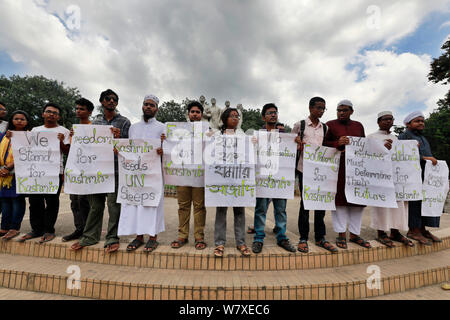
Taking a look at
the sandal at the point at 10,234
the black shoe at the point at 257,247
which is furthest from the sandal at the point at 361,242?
the sandal at the point at 10,234

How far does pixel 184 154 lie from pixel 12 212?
9.49 ft

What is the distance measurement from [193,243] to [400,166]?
335cm

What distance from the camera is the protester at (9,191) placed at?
→ 3025 millimetres

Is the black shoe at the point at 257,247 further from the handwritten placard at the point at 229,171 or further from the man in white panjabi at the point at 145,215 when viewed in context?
the man in white panjabi at the point at 145,215

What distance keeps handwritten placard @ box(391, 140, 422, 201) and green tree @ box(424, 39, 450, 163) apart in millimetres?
19120

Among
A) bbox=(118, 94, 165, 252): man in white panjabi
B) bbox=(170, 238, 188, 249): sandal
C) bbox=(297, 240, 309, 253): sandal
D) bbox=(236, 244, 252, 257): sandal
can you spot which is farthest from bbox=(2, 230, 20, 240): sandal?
bbox=(297, 240, 309, 253): sandal

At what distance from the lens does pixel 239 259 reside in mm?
2482

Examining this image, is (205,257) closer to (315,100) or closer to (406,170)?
→ (315,100)

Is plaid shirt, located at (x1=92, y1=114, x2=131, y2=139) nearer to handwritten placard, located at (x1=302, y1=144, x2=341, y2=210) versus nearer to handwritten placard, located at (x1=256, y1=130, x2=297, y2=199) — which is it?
handwritten placard, located at (x1=256, y1=130, x2=297, y2=199)

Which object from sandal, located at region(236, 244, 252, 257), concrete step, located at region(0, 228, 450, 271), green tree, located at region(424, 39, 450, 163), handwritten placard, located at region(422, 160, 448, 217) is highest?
green tree, located at region(424, 39, 450, 163)

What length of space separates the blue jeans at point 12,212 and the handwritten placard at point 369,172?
495 cm

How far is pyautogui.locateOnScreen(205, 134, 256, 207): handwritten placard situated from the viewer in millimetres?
2604

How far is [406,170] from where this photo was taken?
3.06 metres
